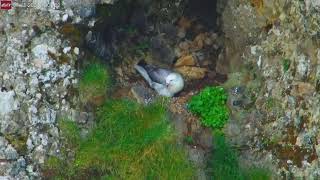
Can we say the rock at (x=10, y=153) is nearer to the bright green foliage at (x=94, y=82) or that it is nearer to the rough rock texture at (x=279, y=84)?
the bright green foliage at (x=94, y=82)

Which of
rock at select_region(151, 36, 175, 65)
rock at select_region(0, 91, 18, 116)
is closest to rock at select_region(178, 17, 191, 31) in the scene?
rock at select_region(151, 36, 175, 65)

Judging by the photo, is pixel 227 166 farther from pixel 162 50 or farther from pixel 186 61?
pixel 162 50

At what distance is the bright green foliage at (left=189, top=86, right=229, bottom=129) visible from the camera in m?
6.84

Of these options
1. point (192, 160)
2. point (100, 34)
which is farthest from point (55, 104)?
point (192, 160)

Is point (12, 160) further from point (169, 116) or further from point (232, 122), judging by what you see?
point (232, 122)

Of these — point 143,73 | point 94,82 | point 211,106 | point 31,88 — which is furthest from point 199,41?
point 31,88

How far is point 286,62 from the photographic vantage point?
6.51 metres

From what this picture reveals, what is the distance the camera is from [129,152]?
21.6ft

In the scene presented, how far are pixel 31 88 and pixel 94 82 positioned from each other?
0.70m

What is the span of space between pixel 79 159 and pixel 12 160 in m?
0.71

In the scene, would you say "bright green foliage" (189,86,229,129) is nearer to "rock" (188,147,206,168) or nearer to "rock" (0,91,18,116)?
"rock" (188,147,206,168)

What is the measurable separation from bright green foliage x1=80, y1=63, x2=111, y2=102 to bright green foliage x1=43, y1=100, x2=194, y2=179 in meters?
0.29

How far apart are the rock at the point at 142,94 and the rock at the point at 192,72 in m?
0.53

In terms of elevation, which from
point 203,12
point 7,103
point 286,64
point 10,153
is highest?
point 203,12
